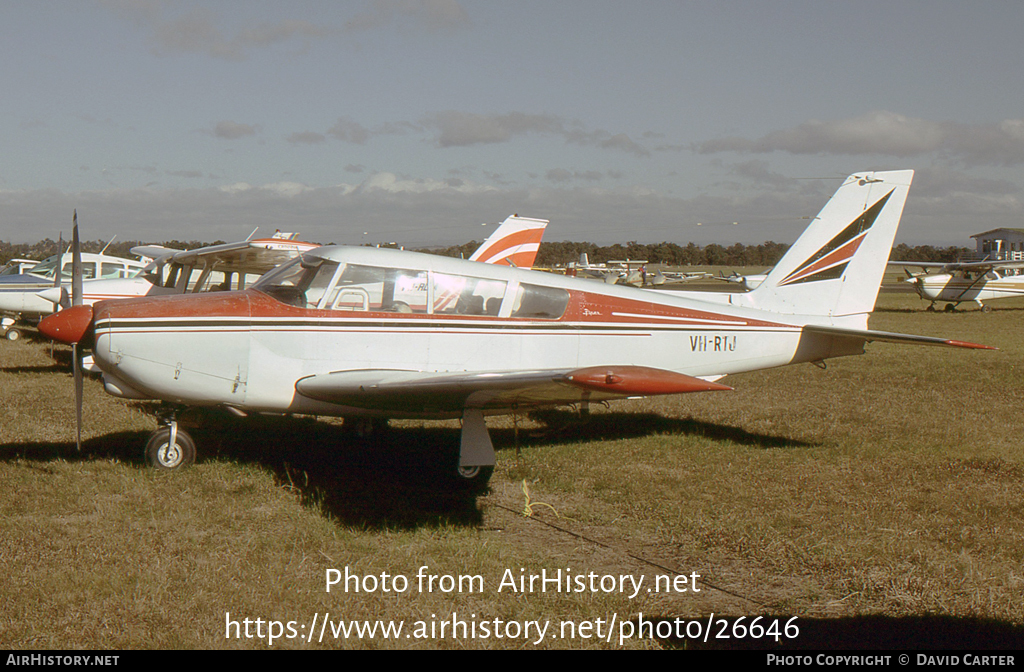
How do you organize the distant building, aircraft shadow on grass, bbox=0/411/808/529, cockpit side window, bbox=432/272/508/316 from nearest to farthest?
aircraft shadow on grass, bbox=0/411/808/529, cockpit side window, bbox=432/272/508/316, the distant building

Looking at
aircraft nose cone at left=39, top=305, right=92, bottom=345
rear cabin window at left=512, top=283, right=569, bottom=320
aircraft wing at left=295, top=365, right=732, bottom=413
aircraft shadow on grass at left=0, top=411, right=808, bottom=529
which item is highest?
rear cabin window at left=512, top=283, right=569, bottom=320

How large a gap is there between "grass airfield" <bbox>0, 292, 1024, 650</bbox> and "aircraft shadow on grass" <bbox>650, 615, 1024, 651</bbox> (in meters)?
0.02

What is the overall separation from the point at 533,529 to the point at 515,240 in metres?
12.3

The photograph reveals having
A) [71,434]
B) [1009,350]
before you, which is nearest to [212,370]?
[71,434]

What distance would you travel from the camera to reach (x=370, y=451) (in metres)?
7.75

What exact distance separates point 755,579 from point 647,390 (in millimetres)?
1374

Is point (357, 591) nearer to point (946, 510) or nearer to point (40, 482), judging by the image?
point (40, 482)

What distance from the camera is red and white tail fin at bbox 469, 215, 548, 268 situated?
56.5ft

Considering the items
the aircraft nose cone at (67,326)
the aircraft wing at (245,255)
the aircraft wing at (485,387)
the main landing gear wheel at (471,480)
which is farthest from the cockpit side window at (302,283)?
the aircraft wing at (245,255)

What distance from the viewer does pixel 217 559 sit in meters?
4.71

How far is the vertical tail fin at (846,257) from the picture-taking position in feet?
27.6

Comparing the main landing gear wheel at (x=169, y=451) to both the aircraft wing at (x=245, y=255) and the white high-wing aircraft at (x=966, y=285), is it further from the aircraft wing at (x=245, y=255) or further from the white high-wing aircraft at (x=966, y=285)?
the white high-wing aircraft at (x=966, y=285)

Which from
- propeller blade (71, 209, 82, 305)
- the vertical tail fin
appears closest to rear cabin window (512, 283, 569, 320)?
the vertical tail fin

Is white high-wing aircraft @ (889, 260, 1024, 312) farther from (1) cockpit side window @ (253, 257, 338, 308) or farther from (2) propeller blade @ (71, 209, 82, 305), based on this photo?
(2) propeller blade @ (71, 209, 82, 305)
